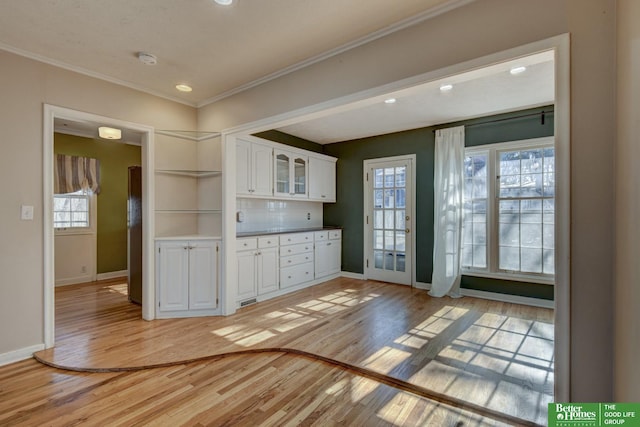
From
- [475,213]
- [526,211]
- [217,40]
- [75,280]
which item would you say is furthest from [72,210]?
[526,211]

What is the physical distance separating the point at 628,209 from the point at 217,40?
290 centimetres

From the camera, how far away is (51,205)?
2826 mm

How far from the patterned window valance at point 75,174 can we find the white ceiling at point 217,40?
9.03 feet

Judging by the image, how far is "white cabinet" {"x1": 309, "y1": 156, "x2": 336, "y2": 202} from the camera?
17.6 ft

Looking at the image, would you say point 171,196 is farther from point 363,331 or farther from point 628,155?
point 628,155

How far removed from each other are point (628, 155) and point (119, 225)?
6.86 m

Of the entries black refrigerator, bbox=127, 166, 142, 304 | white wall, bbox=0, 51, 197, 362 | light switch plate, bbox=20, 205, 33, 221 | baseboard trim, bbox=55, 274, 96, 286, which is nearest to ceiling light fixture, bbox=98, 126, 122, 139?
white wall, bbox=0, 51, 197, 362

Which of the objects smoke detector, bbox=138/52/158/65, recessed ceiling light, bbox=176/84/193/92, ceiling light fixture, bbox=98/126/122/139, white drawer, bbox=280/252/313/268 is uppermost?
recessed ceiling light, bbox=176/84/193/92

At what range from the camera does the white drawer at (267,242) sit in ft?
13.8

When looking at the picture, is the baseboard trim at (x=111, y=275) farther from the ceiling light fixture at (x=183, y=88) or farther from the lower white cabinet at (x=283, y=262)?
the ceiling light fixture at (x=183, y=88)

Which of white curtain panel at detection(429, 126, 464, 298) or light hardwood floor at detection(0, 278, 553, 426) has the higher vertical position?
white curtain panel at detection(429, 126, 464, 298)

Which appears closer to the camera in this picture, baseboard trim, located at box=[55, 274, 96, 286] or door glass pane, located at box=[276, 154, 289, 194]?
door glass pane, located at box=[276, 154, 289, 194]

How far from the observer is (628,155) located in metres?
1.39

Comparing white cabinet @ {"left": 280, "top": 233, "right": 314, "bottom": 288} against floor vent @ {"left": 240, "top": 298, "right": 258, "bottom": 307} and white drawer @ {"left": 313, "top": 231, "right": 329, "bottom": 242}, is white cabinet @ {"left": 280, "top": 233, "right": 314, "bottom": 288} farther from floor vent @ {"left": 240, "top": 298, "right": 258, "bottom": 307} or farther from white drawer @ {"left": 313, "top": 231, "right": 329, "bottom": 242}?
floor vent @ {"left": 240, "top": 298, "right": 258, "bottom": 307}
